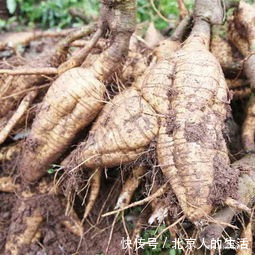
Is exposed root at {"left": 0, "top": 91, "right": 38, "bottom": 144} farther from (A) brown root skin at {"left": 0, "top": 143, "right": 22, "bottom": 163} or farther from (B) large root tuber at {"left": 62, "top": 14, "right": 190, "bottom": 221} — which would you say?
(B) large root tuber at {"left": 62, "top": 14, "right": 190, "bottom": 221}

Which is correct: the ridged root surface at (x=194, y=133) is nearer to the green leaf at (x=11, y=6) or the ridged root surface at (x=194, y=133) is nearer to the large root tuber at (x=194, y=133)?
the large root tuber at (x=194, y=133)

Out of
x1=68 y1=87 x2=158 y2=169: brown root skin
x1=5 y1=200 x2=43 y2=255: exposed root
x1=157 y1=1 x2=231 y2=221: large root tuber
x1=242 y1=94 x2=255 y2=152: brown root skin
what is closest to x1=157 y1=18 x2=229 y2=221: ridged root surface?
x1=157 y1=1 x2=231 y2=221: large root tuber

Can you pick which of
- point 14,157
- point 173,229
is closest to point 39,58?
A: point 14,157

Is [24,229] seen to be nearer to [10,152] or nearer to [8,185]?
[8,185]

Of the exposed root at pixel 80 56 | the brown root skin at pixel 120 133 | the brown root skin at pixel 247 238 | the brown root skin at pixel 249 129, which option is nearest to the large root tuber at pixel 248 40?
the brown root skin at pixel 249 129

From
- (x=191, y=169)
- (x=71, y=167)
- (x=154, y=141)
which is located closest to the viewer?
(x=191, y=169)

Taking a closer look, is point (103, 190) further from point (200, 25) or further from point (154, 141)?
point (200, 25)
